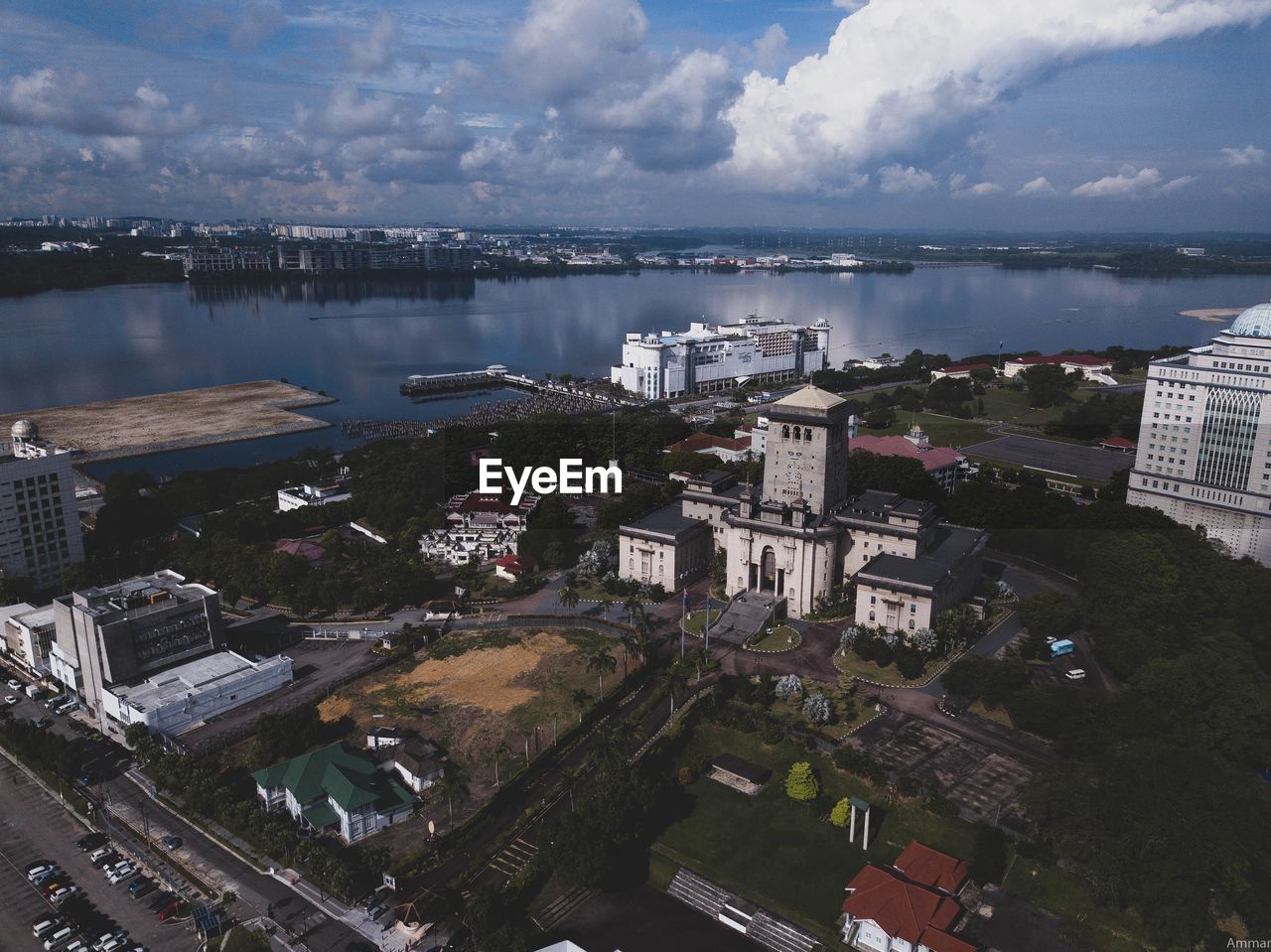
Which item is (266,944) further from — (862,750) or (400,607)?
(400,607)

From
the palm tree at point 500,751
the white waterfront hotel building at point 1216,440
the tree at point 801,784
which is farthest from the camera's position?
the white waterfront hotel building at point 1216,440

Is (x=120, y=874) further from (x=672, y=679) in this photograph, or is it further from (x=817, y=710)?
(x=817, y=710)

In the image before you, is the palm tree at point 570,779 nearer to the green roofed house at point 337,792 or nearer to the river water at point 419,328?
the green roofed house at point 337,792

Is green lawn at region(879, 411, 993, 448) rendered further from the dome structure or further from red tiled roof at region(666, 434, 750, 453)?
the dome structure

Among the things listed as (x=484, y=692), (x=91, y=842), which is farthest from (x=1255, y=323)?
(x=91, y=842)

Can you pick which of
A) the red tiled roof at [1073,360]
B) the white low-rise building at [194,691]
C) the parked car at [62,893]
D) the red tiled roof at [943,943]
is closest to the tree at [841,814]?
the red tiled roof at [943,943]

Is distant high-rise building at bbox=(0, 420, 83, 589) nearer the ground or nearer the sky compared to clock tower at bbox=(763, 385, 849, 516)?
nearer the ground

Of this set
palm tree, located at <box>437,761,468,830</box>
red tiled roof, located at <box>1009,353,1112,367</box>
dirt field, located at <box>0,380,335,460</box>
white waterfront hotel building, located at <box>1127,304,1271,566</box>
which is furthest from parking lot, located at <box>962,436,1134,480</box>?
dirt field, located at <box>0,380,335,460</box>
